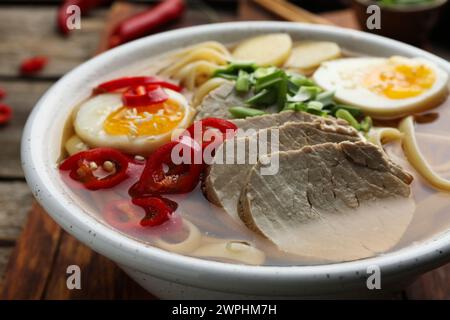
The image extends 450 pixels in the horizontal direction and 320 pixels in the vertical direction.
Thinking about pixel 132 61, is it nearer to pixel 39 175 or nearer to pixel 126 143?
pixel 126 143

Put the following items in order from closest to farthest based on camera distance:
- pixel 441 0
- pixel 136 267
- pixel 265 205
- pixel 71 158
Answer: pixel 136 267
pixel 265 205
pixel 71 158
pixel 441 0

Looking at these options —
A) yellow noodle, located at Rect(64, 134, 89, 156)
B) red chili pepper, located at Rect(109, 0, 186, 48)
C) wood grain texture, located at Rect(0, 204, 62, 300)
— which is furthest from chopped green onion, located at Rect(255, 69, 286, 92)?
red chili pepper, located at Rect(109, 0, 186, 48)

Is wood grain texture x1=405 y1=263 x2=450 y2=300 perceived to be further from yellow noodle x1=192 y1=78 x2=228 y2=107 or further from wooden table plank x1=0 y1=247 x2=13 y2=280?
wooden table plank x1=0 y1=247 x2=13 y2=280

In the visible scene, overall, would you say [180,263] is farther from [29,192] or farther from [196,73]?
[29,192]

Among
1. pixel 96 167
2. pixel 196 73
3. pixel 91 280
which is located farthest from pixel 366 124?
pixel 91 280

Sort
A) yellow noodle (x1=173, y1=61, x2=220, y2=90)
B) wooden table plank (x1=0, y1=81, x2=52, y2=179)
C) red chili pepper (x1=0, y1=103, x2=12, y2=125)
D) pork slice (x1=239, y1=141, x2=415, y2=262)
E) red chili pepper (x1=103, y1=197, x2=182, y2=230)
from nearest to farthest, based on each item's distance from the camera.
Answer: pork slice (x1=239, y1=141, x2=415, y2=262) < red chili pepper (x1=103, y1=197, x2=182, y2=230) < yellow noodle (x1=173, y1=61, x2=220, y2=90) < wooden table plank (x1=0, y1=81, x2=52, y2=179) < red chili pepper (x1=0, y1=103, x2=12, y2=125)

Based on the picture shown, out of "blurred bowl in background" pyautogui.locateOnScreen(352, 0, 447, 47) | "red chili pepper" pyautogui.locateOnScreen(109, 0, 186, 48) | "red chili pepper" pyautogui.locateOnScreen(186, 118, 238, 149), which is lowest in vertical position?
"red chili pepper" pyautogui.locateOnScreen(109, 0, 186, 48)

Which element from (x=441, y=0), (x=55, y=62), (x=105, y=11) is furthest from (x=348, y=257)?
(x=105, y=11)

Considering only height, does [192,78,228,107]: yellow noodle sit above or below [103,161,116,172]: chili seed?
above
